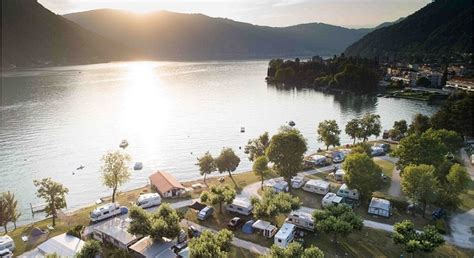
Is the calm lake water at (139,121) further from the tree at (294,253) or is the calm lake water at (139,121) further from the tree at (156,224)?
the tree at (294,253)

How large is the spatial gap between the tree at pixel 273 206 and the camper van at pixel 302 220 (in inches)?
30.7

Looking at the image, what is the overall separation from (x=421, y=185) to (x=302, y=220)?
42.7ft

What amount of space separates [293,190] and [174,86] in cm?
12133

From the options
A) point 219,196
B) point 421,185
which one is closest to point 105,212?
point 219,196

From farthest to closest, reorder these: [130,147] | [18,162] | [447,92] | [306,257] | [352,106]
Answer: [447,92], [352,106], [130,147], [18,162], [306,257]

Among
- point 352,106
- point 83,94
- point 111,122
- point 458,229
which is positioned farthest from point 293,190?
point 83,94

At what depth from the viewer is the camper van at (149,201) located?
3919 cm

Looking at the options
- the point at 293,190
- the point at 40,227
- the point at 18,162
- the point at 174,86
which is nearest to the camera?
the point at 40,227

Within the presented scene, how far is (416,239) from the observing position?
28.4 m

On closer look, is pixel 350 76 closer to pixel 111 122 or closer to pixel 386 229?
pixel 111 122

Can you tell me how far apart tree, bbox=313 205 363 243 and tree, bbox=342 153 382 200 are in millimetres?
7288

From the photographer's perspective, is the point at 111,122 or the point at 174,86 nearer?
the point at 111,122

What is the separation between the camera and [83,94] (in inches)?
5276

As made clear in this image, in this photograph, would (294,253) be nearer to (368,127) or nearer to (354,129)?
(354,129)
